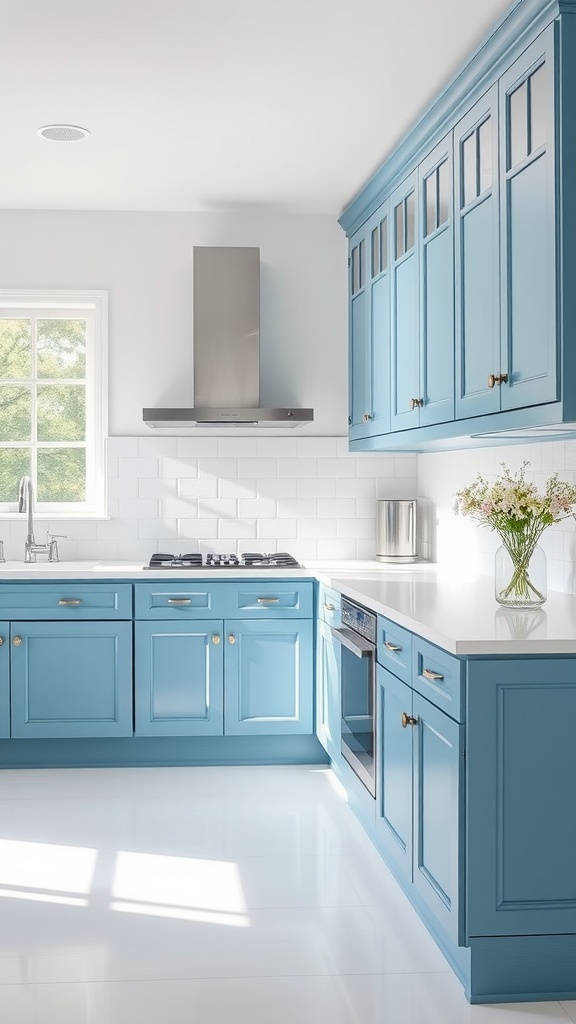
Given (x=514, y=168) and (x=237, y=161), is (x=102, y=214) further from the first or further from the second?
(x=514, y=168)

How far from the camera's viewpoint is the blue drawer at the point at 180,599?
4.48 meters

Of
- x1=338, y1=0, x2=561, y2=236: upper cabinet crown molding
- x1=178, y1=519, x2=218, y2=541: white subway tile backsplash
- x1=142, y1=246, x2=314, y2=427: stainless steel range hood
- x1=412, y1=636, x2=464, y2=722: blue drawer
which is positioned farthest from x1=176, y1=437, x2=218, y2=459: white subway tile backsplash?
x1=412, y1=636, x2=464, y2=722: blue drawer

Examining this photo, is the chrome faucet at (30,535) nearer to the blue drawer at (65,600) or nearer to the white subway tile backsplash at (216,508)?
the blue drawer at (65,600)

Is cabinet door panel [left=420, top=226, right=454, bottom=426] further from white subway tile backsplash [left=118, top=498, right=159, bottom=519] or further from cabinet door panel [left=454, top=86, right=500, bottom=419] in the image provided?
white subway tile backsplash [left=118, top=498, right=159, bottom=519]

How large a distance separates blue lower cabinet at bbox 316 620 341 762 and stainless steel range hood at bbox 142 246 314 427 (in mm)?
1110

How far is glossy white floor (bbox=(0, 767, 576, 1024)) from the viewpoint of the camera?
2441 mm

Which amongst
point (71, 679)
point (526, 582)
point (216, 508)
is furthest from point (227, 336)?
point (526, 582)

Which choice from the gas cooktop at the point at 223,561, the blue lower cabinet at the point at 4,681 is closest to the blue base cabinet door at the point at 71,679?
the blue lower cabinet at the point at 4,681

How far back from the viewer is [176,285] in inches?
201

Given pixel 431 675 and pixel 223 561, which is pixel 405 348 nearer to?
pixel 223 561

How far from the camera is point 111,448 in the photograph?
5066 mm

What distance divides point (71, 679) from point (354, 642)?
1.52 meters

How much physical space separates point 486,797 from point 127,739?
2533mm

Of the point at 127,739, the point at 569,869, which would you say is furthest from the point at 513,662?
the point at 127,739
